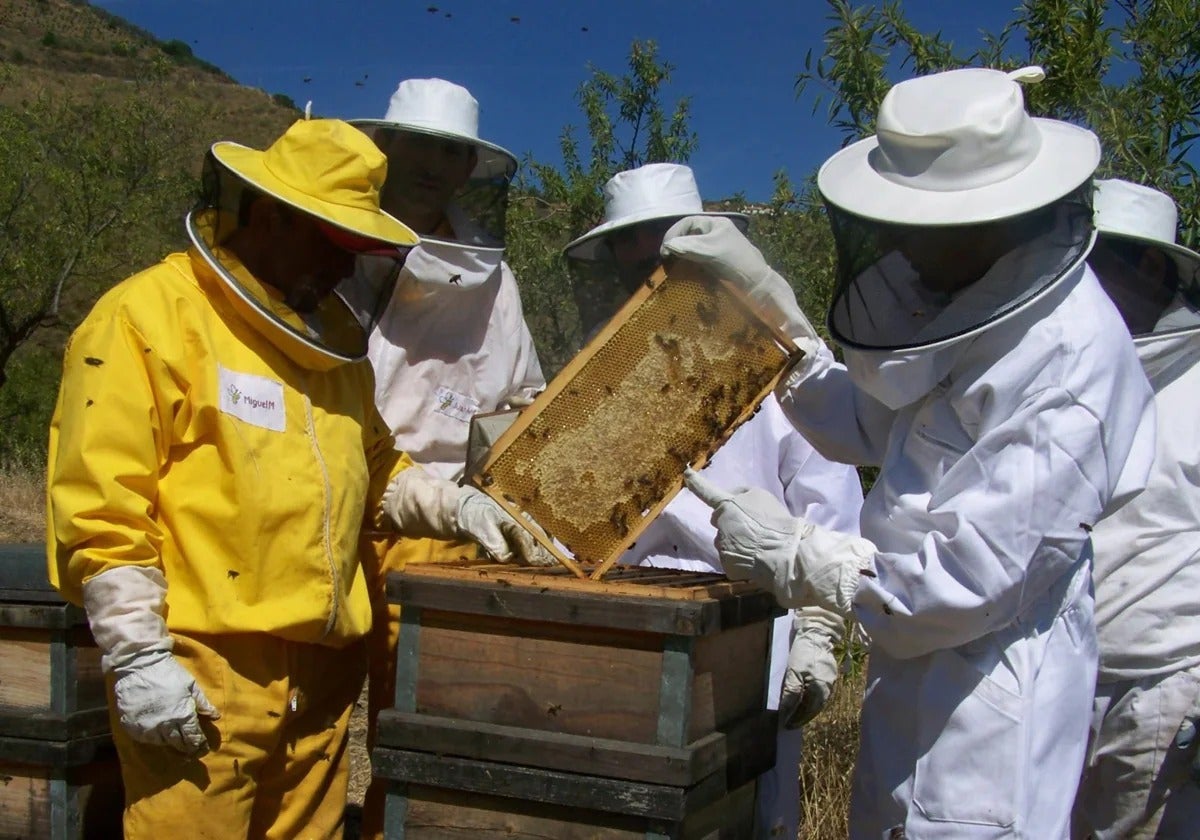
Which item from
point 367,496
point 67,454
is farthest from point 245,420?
point 367,496

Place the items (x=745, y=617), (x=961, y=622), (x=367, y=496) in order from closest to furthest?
(x=961, y=622)
(x=745, y=617)
(x=367, y=496)

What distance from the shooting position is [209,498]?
9.44 ft

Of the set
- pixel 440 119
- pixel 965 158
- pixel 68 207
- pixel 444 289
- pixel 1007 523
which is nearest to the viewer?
pixel 1007 523

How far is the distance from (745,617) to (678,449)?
1.43 ft

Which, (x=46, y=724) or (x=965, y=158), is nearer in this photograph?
(x=965, y=158)

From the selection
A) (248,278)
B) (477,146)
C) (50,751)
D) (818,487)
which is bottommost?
(50,751)

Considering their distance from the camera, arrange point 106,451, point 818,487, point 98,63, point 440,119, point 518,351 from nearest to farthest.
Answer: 1. point 106,451
2. point 818,487
3. point 440,119
4. point 518,351
5. point 98,63

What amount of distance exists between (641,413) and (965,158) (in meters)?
0.96

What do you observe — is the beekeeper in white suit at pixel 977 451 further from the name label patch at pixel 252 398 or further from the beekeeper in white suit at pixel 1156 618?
the name label patch at pixel 252 398

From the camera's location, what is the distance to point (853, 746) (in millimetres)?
5133

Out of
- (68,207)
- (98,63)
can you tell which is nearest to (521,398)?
(68,207)

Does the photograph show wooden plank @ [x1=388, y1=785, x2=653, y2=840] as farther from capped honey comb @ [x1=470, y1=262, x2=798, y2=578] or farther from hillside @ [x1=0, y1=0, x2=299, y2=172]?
hillside @ [x1=0, y1=0, x2=299, y2=172]

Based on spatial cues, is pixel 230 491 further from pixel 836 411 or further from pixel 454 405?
pixel 836 411

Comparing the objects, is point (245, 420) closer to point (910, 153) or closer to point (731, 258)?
point (731, 258)
